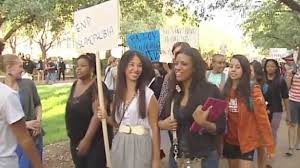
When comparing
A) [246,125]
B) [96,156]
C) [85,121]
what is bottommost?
[96,156]

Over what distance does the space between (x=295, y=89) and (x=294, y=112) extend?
1.36 feet

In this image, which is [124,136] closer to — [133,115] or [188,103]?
[133,115]

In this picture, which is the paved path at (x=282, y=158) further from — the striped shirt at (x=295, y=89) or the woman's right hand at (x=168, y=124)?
A: the woman's right hand at (x=168, y=124)

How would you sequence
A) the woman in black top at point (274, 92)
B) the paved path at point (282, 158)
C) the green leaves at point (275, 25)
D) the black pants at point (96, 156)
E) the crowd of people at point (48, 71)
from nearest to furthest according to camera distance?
the black pants at point (96, 156), the paved path at point (282, 158), the woman in black top at point (274, 92), the green leaves at point (275, 25), the crowd of people at point (48, 71)

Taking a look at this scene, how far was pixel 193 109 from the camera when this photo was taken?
4.26m

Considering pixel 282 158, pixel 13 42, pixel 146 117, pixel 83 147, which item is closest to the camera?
pixel 146 117

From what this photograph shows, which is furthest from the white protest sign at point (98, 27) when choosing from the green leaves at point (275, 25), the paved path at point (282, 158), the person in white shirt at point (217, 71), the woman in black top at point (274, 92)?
the green leaves at point (275, 25)

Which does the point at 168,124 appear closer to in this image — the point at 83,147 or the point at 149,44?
the point at 83,147

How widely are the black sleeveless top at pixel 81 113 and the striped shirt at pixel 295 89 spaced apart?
529 cm

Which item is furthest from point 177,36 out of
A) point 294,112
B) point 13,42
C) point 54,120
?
point 13,42

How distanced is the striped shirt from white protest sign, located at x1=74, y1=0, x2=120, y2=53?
5.27 metres

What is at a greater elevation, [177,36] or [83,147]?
[177,36]

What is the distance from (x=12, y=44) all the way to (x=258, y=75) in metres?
46.1

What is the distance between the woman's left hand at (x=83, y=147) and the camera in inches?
192
